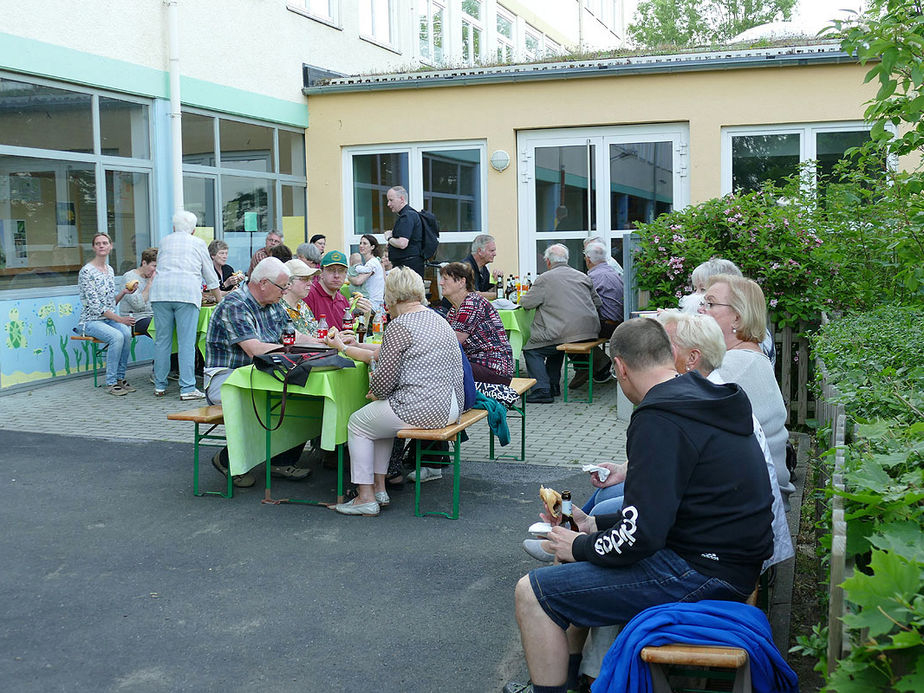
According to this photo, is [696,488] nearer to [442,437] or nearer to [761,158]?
[442,437]

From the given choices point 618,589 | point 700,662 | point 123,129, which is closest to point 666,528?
point 618,589

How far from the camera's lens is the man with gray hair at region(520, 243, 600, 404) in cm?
1026

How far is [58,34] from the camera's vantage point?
1088cm

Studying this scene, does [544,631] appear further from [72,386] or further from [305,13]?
[305,13]

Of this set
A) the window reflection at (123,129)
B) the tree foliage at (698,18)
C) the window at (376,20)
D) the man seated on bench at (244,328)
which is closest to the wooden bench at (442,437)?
the man seated on bench at (244,328)

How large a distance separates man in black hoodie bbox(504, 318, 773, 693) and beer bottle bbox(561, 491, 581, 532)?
395 mm

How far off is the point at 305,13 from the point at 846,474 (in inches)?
587

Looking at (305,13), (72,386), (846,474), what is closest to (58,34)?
(72,386)

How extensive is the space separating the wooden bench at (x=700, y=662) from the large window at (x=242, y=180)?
10989 mm

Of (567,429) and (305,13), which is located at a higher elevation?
(305,13)

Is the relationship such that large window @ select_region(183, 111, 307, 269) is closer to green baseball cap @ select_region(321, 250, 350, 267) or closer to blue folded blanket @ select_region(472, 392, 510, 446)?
green baseball cap @ select_region(321, 250, 350, 267)

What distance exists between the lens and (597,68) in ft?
46.9

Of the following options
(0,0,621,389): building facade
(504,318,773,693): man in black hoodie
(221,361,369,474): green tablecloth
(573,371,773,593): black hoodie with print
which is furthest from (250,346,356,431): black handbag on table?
(0,0,621,389): building facade

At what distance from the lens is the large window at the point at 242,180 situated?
1334 cm
